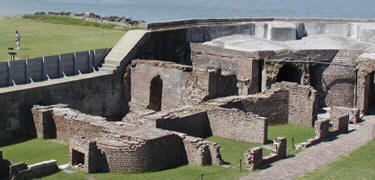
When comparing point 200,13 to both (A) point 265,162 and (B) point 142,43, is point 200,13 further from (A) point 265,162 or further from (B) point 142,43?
(A) point 265,162

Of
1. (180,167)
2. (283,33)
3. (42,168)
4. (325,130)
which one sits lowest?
(180,167)

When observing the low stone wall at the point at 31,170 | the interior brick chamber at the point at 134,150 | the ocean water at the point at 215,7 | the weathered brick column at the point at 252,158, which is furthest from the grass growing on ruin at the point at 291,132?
the ocean water at the point at 215,7

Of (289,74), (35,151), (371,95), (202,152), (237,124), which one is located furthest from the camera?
(371,95)

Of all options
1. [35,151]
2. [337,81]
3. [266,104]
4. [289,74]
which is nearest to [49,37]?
[289,74]

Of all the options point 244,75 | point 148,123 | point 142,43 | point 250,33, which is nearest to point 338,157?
point 148,123

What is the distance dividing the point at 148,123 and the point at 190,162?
9.10 ft

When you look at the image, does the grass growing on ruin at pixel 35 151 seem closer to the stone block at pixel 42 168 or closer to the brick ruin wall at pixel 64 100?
the brick ruin wall at pixel 64 100

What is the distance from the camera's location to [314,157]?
2073 cm

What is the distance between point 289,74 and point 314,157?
12.6m

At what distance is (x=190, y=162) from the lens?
20.3 m

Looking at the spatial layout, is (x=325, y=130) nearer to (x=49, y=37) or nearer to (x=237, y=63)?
(x=237, y=63)

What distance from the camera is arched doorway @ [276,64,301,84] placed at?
32.0m

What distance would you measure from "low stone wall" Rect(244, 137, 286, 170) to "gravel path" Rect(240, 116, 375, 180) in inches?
9.1

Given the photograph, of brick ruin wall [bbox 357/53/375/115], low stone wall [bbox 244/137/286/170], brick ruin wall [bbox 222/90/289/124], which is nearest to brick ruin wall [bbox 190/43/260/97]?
brick ruin wall [bbox 222/90/289/124]
